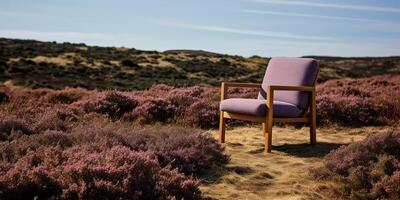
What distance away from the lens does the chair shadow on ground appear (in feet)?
23.4

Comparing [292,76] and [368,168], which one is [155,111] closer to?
[292,76]

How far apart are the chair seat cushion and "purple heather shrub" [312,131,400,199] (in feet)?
5.02

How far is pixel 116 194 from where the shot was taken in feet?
13.5

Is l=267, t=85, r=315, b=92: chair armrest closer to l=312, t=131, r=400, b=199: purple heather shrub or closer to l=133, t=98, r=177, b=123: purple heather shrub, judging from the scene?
l=312, t=131, r=400, b=199: purple heather shrub

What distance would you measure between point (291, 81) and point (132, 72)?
109ft

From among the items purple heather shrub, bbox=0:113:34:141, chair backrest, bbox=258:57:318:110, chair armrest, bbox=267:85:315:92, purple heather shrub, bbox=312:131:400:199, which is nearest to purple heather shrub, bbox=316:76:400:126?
chair backrest, bbox=258:57:318:110

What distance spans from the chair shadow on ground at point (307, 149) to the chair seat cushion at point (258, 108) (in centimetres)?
50

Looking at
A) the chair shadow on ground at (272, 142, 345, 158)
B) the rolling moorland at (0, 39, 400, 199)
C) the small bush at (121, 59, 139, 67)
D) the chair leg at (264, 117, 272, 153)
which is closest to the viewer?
the rolling moorland at (0, 39, 400, 199)

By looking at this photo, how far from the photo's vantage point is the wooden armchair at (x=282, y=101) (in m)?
7.36

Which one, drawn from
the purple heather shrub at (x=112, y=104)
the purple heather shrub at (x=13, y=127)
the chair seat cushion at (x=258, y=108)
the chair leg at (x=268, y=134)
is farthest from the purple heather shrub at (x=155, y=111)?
the purple heather shrub at (x=13, y=127)

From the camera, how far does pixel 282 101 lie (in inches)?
325

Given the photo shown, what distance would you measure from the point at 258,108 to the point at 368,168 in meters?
2.33

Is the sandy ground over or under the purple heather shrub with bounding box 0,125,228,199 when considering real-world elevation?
under

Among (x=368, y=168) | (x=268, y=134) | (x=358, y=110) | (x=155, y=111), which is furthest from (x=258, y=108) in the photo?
(x=358, y=110)
